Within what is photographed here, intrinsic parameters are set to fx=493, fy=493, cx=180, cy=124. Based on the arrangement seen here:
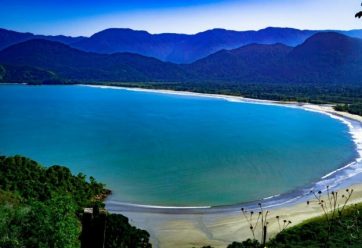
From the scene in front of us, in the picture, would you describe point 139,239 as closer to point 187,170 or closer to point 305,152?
point 187,170

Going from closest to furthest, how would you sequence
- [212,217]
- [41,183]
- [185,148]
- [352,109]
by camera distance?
[212,217], [41,183], [185,148], [352,109]

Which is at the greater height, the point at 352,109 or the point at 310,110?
the point at 352,109

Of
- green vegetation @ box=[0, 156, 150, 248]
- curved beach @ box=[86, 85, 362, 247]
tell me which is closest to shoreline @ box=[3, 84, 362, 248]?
curved beach @ box=[86, 85, 362, 247]

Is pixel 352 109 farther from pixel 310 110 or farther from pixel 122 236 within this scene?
pixel 122 236

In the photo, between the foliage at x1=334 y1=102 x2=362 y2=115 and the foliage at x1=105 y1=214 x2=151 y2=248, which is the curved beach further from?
the foliage at x1=334 y1=102 x2=362 y2=115

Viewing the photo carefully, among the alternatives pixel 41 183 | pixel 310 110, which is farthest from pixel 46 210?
pixel 310 110

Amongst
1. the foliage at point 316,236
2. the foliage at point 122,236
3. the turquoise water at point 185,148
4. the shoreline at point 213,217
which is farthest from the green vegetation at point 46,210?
the foliage at point 316,236

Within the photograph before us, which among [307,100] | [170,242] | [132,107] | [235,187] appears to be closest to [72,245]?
[170,242]
